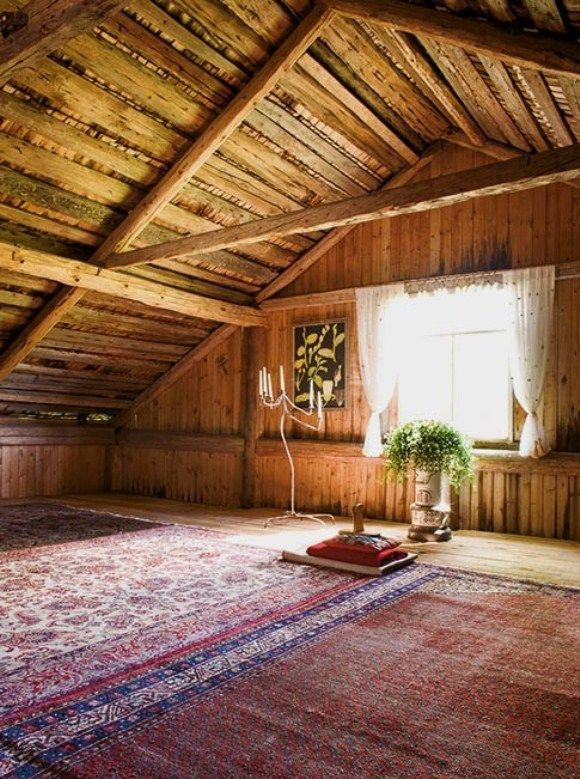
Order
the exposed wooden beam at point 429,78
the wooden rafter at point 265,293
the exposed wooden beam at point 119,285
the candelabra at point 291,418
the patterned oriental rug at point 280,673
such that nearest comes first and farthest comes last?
the patterned oriental rug at point 280,673, the exposed wooden beam at point 429,78, the exposed wooden beam at point 119,285, the candelabra at point 291,418, the wooden rafter at point 265,293

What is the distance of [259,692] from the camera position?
2299 mm

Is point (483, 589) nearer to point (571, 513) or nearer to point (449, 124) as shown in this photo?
point (571, 513)

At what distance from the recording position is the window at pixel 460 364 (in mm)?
5969

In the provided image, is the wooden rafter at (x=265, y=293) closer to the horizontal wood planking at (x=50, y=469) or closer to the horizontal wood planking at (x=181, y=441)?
the horizontal wood planking at (x=181, y=441)

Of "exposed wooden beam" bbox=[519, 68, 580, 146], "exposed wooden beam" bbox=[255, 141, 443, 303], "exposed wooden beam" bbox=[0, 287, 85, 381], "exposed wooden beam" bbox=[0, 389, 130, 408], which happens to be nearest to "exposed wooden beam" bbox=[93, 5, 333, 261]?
"exposed wooden beam" bbox=[0, 287, 85, 381]

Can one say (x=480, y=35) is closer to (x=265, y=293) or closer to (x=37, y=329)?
(x=265, y=293)

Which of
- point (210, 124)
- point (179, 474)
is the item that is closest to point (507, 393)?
point (210, 124)

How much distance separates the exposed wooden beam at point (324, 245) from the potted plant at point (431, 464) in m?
2.64

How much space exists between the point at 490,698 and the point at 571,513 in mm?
3682

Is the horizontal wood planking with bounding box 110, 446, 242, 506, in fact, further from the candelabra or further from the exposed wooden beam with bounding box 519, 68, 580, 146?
the exposed wooden beam with bounding box 519, 68, 580, 146

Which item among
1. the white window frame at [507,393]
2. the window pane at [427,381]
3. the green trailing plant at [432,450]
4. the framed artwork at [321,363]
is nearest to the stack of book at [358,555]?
the green trailing plant at [432,450]

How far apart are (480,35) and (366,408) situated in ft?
12.9

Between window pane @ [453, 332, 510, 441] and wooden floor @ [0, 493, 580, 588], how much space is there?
1.04m

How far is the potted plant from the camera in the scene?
5387mm
